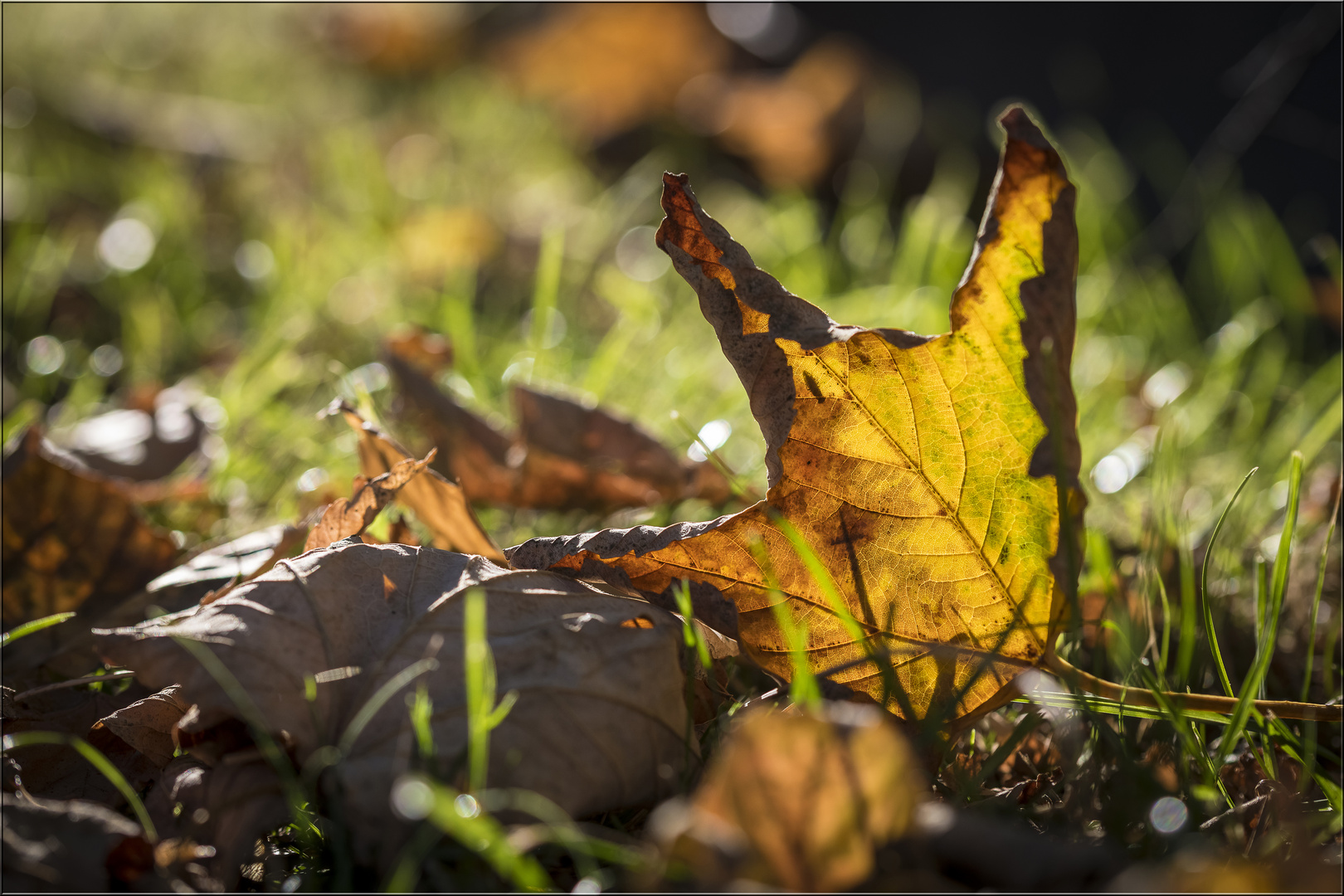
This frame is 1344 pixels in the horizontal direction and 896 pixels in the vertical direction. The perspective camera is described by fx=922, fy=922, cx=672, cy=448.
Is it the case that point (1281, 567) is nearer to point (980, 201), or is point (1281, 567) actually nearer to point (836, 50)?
point (980, 201)

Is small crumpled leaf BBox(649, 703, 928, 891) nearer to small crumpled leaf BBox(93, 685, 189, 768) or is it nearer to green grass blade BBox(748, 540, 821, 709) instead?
green grass blade BBox(748, 540, 821, 709)

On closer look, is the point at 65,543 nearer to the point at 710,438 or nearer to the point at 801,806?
the point at 710,438

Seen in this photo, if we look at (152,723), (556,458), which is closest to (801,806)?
(152,723)

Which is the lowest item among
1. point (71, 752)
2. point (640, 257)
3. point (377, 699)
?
point (71, 752)

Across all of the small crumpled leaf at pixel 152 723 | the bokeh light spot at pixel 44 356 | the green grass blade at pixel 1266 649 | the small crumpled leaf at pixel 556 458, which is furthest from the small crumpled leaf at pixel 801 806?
the bokeh light spot at pixel 44 356

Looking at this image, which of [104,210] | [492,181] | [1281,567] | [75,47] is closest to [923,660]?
[1281,567]

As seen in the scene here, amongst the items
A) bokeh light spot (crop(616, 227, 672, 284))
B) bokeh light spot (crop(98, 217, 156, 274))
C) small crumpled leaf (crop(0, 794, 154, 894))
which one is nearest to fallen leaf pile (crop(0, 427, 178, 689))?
small crumpled leaf (crop(0, 794, 154, 894))

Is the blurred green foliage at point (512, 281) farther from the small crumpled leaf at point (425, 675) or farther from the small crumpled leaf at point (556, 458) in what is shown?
the small crumpled leaf at point (425, 675)
